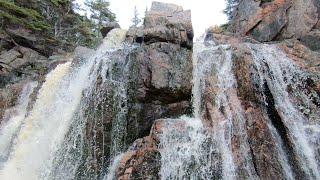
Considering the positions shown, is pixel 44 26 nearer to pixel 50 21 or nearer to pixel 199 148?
pixel 50 21

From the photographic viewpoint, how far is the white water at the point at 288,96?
10.4 meters

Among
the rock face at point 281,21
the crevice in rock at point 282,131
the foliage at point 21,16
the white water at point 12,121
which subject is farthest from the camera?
the foliage at point 21,16

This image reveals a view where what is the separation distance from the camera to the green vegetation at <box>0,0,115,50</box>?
69.5 feet

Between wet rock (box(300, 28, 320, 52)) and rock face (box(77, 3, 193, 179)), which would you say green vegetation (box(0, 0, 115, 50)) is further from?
wet rock (box(300, 28, 320, 52))

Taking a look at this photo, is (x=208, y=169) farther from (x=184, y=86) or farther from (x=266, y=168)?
Result: (x=184, y=86)

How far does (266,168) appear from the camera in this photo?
32.3 ft

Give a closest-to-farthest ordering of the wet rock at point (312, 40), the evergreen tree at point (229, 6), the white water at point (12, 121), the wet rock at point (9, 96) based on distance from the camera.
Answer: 1. the white water at point (12, 121)
2. the wet rock at point (312, 40)
3. the wet rock at point (9, 96)
4. the evergreen tree at point (229, 6)

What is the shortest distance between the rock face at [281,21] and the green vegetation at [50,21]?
34.2 ft

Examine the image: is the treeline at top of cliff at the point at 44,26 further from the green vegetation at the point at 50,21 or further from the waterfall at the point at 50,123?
Answer: the waterfall at the point at 50,123

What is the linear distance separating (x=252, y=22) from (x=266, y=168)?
10697 mm

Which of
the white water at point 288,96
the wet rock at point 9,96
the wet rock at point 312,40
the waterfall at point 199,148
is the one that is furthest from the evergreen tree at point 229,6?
the waterfall at point 199,148

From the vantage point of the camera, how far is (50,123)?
14.0 m

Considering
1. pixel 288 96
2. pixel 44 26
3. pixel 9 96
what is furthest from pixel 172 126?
pixel 44 26

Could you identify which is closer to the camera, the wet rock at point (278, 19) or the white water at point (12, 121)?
the white water at point (12, 121)
